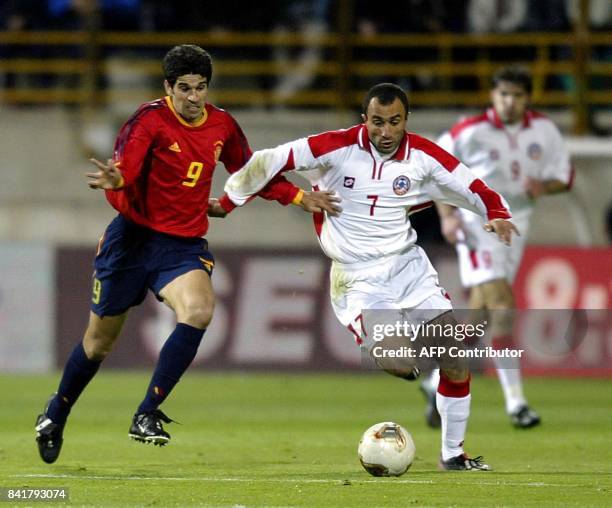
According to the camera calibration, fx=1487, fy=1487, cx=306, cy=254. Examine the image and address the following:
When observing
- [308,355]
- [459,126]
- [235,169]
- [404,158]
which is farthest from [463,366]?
[308,355]

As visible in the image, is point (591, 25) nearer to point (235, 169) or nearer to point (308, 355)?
point (308, 355)

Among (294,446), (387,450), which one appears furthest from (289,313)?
(387,450)

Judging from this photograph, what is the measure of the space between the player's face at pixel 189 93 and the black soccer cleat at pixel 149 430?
164 centimetres

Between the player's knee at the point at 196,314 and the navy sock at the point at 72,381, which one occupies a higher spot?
the player's knee at the point at 196,314

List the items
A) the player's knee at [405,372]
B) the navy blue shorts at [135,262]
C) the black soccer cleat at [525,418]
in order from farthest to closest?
the black soccer cleat at [525,418]
the navy blue shorts at [135,262]
the player's knee at [405,372]

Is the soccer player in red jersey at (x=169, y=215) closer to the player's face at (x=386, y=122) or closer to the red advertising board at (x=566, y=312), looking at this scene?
the player's face at (x=386, y=122)

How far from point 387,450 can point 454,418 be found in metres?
0.52

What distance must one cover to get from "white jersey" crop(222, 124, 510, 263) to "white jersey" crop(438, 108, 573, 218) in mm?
2740

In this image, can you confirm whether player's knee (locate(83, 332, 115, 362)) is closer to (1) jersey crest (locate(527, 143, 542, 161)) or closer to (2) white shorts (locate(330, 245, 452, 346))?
(2) white shorts (locate(330, 245, 452, 346))

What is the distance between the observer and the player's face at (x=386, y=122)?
25.5 feet

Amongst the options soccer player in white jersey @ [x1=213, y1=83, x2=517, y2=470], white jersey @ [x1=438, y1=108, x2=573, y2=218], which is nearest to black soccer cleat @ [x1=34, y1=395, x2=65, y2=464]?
soccer player in white jersey @ [x1=213, y1=83, x2=517, y2=470]

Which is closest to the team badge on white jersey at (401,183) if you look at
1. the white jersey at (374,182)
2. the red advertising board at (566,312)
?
the white jersey at (374,182)

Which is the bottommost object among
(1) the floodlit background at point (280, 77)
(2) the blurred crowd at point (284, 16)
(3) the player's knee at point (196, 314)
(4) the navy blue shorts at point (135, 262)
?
(3) the player's knee at point (196, 314)

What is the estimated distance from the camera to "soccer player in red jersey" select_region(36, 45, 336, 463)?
7.79 metres
